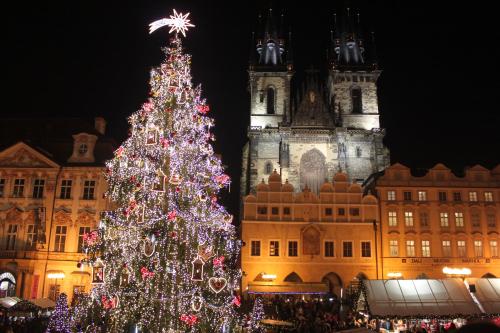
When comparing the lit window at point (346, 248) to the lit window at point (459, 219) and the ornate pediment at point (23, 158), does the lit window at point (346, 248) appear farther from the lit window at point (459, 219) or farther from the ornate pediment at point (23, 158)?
the ornate pediment at point (23, 158)

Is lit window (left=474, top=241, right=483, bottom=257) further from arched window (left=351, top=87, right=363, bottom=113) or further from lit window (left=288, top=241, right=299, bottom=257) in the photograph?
arched window (left=351, top=87, right=363, bottom=113)

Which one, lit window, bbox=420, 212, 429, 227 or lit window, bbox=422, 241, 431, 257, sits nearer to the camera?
lit window, bbox=422, 241, 431, 257

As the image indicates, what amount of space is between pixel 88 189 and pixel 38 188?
380 cm

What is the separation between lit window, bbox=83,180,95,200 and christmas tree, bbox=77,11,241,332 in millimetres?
19040

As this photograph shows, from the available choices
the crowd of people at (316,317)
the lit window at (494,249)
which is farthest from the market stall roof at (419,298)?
the lit window at (494,249)

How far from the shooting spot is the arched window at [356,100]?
62094 millimetres

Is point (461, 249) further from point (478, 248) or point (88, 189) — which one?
point (88, 189)

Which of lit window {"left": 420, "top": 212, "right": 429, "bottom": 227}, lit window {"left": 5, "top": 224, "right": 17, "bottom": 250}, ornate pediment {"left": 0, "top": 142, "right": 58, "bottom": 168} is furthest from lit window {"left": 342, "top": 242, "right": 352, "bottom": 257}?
lit window {"left": 5, "top": 224, "right": 17, "bottom": 250}

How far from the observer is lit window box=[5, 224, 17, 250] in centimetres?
3732

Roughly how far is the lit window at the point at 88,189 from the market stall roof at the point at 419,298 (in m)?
24.1

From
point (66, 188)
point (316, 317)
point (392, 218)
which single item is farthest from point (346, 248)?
point (66, 188)

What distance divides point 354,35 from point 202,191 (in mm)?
53297

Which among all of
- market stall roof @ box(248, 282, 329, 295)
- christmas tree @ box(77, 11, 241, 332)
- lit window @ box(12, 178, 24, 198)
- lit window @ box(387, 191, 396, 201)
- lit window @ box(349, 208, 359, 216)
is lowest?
market stall roof @ box(248, 282, 329, 295)

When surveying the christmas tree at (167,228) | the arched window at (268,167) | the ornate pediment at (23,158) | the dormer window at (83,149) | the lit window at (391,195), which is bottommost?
the christmas tree at (167,228)
